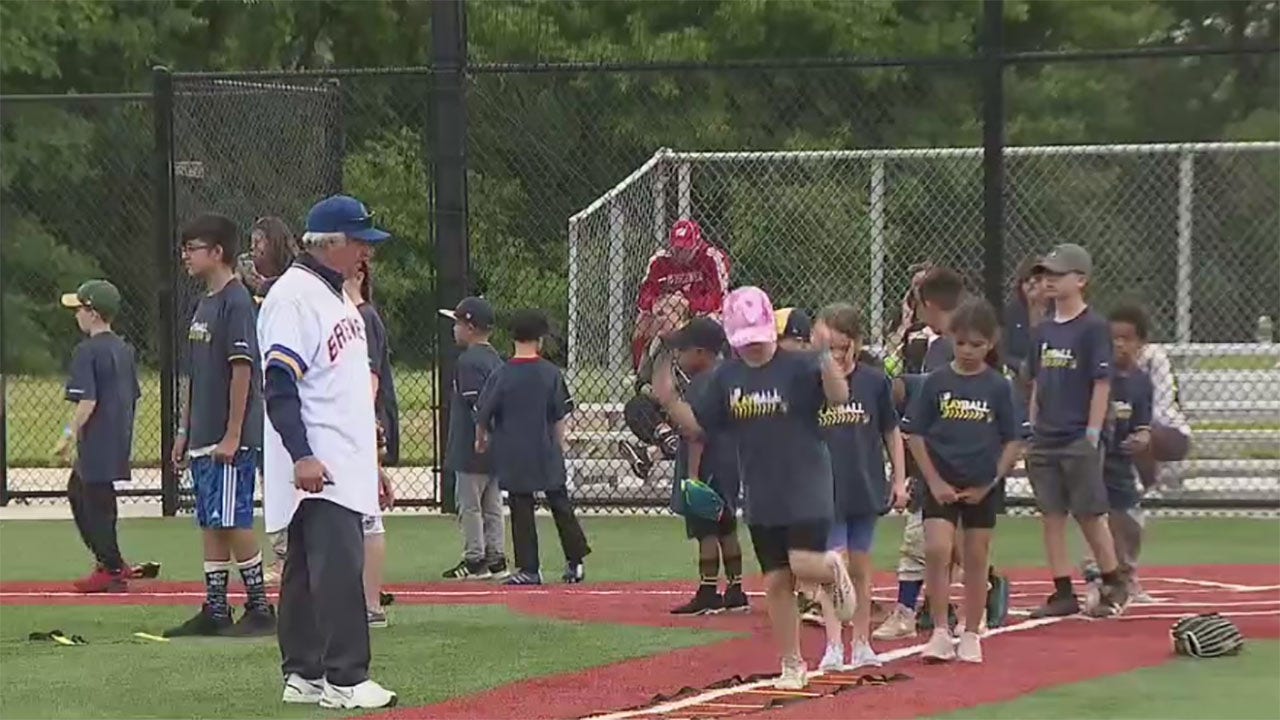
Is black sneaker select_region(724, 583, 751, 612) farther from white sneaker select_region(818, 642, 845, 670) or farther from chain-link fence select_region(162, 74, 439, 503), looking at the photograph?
chain-link fence select_region(162, 74, 439, 503)

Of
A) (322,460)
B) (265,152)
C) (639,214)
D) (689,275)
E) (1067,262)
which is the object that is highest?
(265,152)

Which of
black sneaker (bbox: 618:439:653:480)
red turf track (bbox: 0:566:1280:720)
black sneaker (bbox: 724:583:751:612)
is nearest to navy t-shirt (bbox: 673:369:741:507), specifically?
black sneaker (bbox: 724:583:751:612)

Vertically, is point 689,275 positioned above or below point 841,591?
above

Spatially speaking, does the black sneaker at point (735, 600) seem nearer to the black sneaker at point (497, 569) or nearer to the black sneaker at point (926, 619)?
the black sneaker at point (926, 619)

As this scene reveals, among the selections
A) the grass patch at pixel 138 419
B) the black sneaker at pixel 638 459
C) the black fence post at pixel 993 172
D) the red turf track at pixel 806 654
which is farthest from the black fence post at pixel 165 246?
the black fence post at pixel 993 172

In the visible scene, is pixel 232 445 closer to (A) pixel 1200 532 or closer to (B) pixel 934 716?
(B) pixel 934 716

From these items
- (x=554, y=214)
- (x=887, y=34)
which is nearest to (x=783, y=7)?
(x=887, y=34)

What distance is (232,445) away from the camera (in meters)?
9.62

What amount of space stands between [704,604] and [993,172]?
5.00 meters

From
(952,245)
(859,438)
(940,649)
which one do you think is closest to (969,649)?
(940,649)

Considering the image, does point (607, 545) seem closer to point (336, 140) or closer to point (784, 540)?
point (336, 140)

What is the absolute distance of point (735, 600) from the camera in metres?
11.0

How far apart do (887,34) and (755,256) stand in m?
9.11

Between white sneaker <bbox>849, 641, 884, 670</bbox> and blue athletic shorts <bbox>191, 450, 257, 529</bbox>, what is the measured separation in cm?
273
